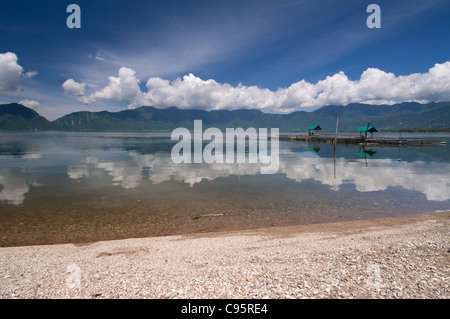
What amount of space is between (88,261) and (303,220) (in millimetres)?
10704

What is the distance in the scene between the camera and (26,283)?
6.63 meters

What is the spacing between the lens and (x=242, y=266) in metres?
7.48

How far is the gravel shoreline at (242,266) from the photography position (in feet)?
20.2

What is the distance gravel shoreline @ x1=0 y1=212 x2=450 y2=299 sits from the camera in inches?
243

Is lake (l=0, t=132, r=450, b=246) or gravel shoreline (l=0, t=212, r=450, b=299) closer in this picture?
gravel shoreline (l=0, t=212, r=450, b=299)

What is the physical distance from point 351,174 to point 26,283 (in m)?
29.4

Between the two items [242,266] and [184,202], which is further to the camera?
[184,202]

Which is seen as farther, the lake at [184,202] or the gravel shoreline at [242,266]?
the lake at [184,202]

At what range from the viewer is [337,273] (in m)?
6.97
